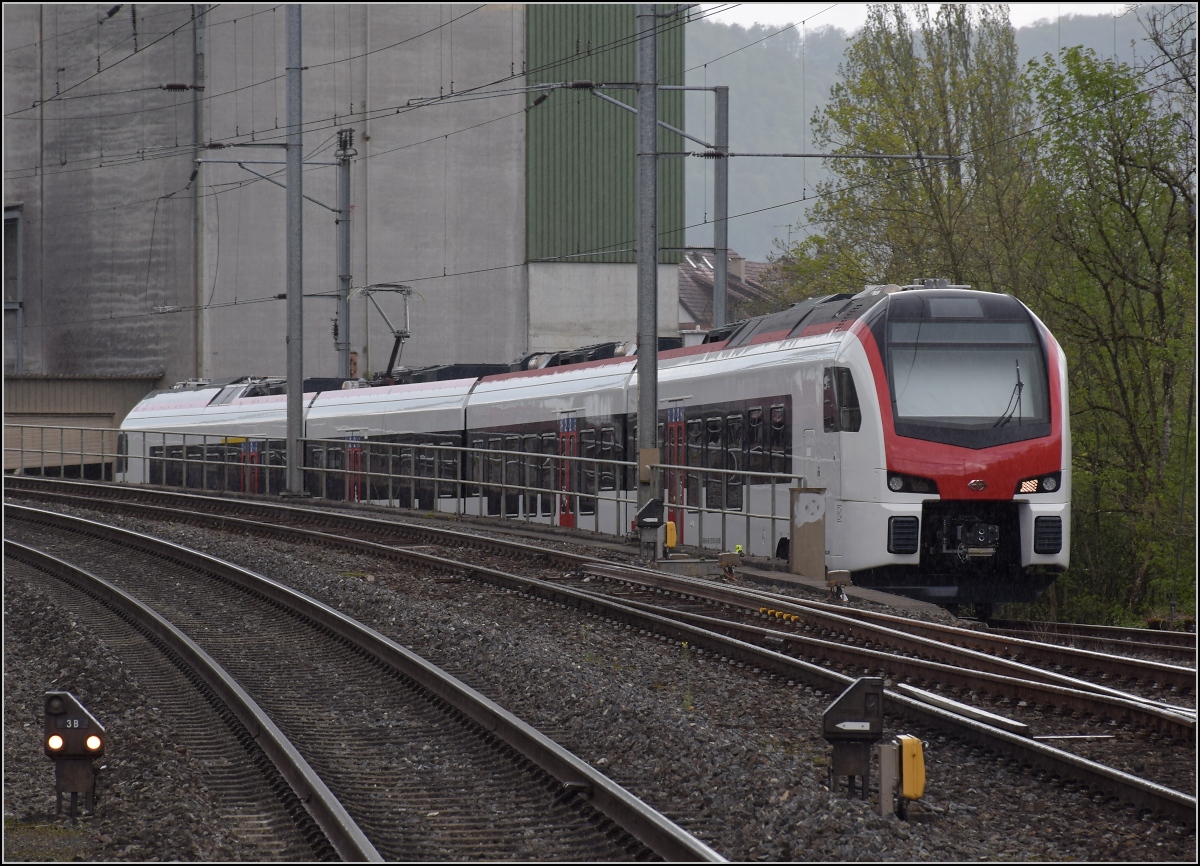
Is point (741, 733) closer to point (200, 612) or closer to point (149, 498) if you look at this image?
point (200, 612)

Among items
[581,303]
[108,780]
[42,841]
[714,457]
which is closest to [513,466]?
[714,457]

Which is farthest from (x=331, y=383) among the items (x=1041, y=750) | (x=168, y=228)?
(x=1041, y=750)

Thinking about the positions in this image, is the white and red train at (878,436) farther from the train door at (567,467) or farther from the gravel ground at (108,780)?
the gravel ground at (108,780)

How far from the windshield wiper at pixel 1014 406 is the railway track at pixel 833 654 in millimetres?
3333

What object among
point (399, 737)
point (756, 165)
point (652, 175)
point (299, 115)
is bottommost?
point (399, 737)

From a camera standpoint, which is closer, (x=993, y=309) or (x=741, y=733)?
(x=741, y=733)

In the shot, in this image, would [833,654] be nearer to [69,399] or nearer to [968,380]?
[968,380]

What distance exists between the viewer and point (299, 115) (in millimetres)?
26516

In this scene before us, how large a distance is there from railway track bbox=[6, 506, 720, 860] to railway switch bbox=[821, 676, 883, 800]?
3.69 ft

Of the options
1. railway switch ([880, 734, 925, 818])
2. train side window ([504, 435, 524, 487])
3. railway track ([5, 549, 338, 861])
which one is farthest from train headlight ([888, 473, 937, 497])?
train side window ([504, 435, 524, 487])

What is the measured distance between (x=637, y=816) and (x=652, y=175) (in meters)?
12.2

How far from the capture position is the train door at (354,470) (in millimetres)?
28156

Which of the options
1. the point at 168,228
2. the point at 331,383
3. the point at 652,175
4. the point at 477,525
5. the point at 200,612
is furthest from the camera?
the point at 168,228

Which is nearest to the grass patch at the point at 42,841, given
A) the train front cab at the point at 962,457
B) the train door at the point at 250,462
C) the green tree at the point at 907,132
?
the train front cab at the point at 962,457
